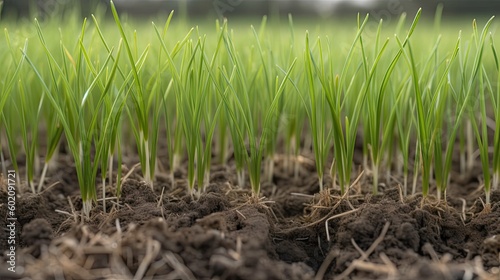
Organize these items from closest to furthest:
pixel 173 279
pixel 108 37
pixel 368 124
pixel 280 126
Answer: pixel 173 279
pixel 368 124
pixel 280 126
pixel 108 37

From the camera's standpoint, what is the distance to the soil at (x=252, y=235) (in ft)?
3.88

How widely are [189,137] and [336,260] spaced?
0.58 metres

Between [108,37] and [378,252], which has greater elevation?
[108,37]

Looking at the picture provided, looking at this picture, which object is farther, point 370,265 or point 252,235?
point 252,235

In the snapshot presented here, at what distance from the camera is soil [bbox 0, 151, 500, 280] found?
1.18m

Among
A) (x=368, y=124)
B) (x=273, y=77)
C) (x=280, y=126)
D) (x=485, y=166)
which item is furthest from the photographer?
(x=280, y=126)

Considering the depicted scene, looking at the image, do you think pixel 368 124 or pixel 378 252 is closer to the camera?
pixel 378 252

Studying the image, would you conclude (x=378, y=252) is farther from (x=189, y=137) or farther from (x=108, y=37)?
(x=108, y=37)

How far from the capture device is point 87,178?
1549 mm

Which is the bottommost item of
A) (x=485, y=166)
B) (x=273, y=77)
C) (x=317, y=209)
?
(x=317, y=209)

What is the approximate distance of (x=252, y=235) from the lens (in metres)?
1.34

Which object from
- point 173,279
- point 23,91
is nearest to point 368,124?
point 173,279

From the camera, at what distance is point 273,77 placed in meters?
1.94

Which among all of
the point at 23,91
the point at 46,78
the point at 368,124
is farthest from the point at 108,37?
the point at 368,124
